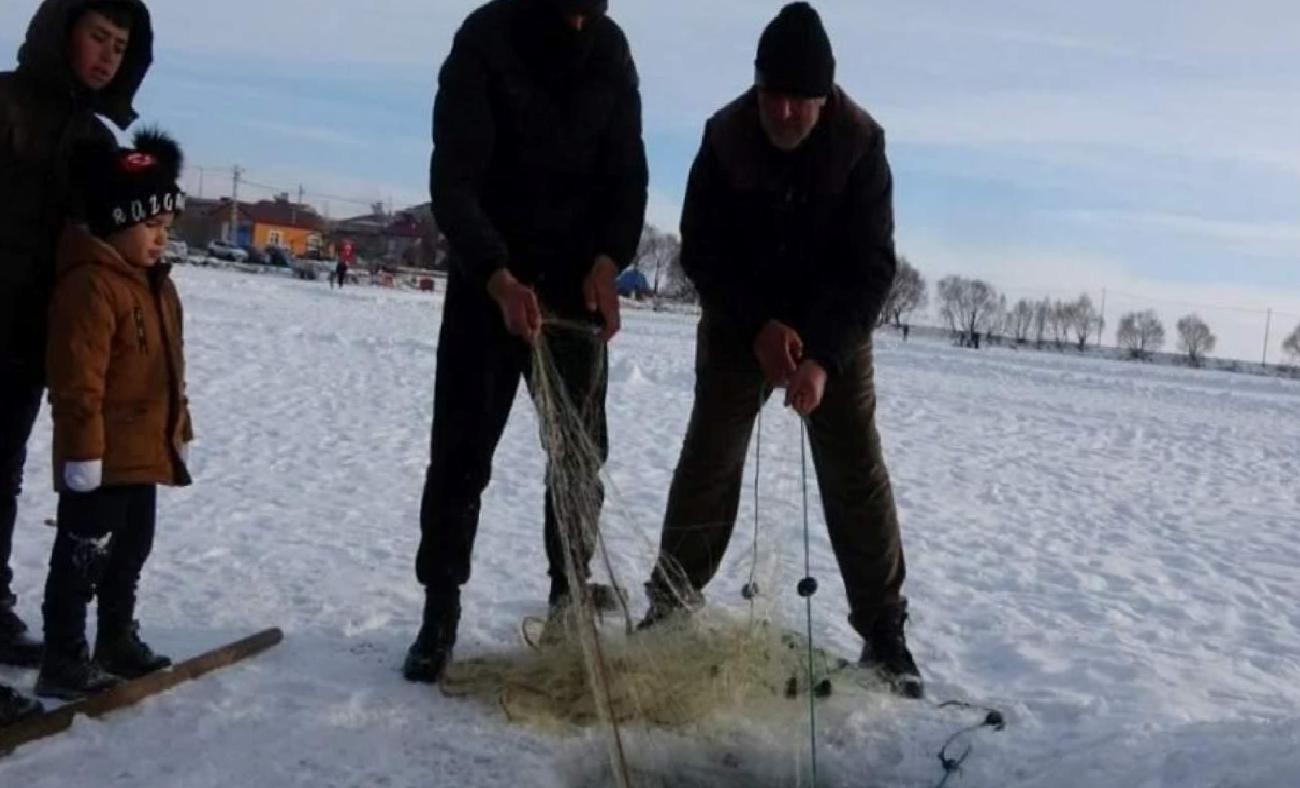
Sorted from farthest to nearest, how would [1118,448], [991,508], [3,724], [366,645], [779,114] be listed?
[1118,448] → [991,508] → [366,645] → [779,114] → [3,724]

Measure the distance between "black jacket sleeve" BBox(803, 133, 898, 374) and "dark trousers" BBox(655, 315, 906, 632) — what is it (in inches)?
5.3

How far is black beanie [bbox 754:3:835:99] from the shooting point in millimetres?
3697

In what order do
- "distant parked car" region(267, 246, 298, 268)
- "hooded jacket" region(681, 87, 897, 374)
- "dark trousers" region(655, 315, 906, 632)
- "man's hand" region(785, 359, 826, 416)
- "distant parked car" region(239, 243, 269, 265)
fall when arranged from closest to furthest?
"man's hand" region(785, 359, 826, 416) < "hooded jacket" region(681, 87, 897, 374) < "dark trousers" region(655, 315, 906, 632) < "distant parked car" region(267, 246, 298, 268) < "distant parked car" region(239, 243, 269, 265)

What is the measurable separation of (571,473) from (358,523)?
2.56 metres

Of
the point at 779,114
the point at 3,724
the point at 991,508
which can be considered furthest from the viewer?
the point at 991,508

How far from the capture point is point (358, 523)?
20.0 ft

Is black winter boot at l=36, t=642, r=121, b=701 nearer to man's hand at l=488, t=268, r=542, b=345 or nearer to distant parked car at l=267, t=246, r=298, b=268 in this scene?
man's hand at l=488, t=268, r=542, b=345

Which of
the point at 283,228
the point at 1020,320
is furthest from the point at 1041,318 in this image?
the point at 283,228

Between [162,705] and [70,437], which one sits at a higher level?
[70,437]

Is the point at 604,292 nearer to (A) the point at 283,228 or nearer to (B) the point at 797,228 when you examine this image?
(B) the point at 797,228

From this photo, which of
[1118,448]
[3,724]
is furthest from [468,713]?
[1118,448]

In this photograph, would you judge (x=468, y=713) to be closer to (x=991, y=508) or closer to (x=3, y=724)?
(x=3, y=724)

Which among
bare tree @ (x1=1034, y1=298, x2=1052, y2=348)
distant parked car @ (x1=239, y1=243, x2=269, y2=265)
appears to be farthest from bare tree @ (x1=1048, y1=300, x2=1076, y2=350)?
distant parked car @ (x1=239, y1=243, x2=269, y2=265)

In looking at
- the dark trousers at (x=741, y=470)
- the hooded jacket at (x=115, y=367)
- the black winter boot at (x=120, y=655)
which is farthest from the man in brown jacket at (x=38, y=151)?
the dark trousers at (x=741, y=470)
